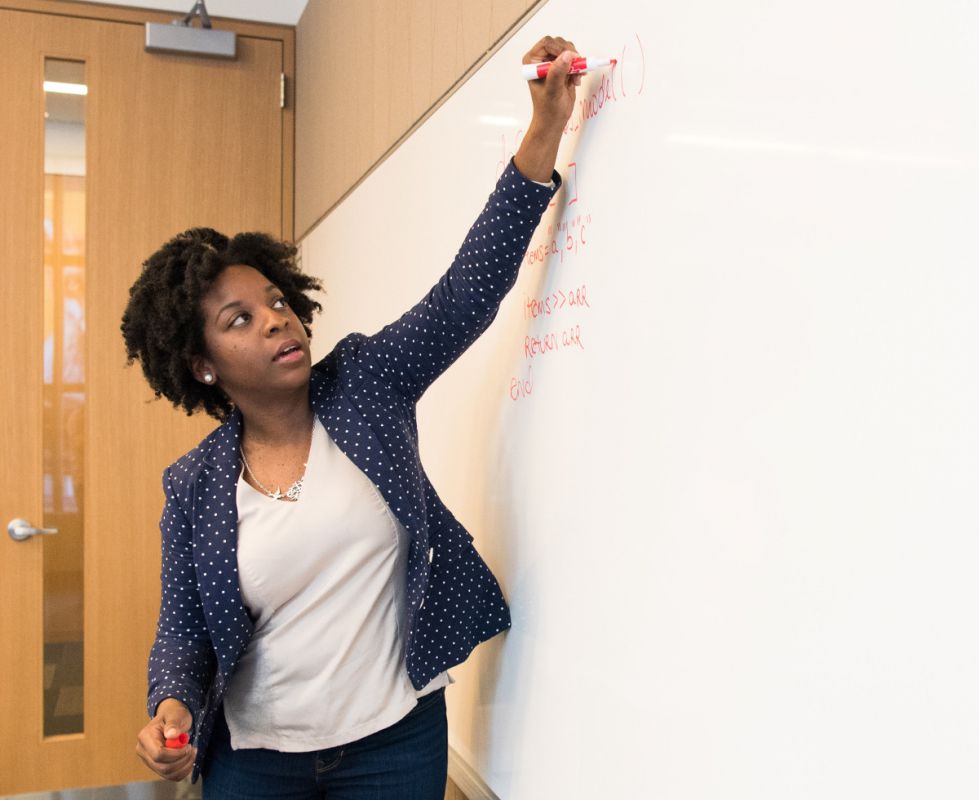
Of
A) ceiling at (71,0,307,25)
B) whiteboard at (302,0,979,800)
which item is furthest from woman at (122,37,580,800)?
ceiling at (71,0,307,25)

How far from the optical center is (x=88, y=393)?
2902mm

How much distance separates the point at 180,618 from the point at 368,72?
1258 mm

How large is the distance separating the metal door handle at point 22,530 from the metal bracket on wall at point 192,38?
1.42 m

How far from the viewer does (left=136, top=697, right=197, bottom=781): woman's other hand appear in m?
1.12

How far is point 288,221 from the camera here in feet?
10.1

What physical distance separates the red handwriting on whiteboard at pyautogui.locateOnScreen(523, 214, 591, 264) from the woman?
0.11 metres

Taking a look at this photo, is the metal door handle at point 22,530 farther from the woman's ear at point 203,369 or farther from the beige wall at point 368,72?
the woman's ear at point 203,369

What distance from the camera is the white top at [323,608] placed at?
1227 mm

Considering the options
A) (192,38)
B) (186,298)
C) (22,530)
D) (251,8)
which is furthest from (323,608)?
(251,8)

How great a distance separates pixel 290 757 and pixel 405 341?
1.84 feet

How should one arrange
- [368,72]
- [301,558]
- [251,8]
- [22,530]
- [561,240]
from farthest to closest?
[251,8] < [22,530] < [368,72] < [301,558] < [561,240]

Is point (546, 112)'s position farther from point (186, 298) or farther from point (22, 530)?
point (22, 530)

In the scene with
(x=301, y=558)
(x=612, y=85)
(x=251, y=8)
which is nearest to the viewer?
(x=612, y=85)

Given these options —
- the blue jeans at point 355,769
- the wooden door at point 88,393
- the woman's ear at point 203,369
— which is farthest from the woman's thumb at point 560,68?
the wooden door at point 88,393
